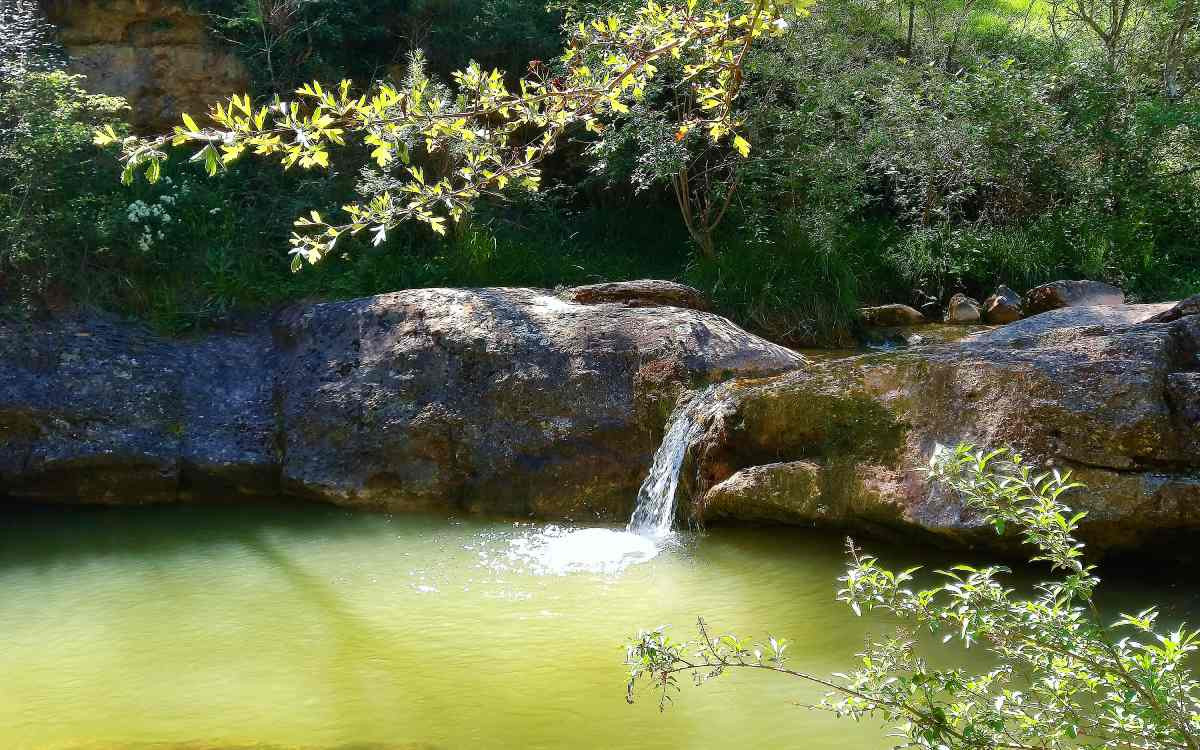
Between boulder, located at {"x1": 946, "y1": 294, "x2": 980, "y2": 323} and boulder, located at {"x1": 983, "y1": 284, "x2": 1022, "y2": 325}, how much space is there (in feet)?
0.39

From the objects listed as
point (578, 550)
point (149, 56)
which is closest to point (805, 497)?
point (578, 550)

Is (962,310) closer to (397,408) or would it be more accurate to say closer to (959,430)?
(959,430)

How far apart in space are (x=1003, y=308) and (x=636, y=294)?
4444 mm

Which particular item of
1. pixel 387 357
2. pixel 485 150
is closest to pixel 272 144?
pixel 485 150

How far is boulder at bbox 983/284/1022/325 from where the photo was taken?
1033cm

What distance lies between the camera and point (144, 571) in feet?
18.1

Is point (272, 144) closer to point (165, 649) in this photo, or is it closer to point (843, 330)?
point (165, 649)

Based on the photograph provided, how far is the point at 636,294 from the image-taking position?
8086mm

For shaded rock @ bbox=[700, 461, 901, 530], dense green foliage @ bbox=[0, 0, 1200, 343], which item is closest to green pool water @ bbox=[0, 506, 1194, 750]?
shaded rock @ bbox=[700, 461, 901, 530]

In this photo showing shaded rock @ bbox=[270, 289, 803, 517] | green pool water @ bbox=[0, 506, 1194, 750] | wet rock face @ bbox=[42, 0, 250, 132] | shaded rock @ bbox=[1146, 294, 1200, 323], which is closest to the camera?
green pool water @ bbox=[0, 506, 1194, 750]

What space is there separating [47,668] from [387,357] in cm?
349

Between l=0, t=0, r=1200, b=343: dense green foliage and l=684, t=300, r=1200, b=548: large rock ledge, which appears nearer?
l=684, t=300, r=1200, b=548: large rock ledge

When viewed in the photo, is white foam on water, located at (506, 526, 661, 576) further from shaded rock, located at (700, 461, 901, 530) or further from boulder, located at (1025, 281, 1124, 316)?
boulder, located at (1025, 281, 1124, 316)

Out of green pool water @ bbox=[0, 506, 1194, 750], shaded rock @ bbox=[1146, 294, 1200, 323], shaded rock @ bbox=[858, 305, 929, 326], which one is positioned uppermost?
shaded rock @ bbox=[858, 305, 929, 326]
